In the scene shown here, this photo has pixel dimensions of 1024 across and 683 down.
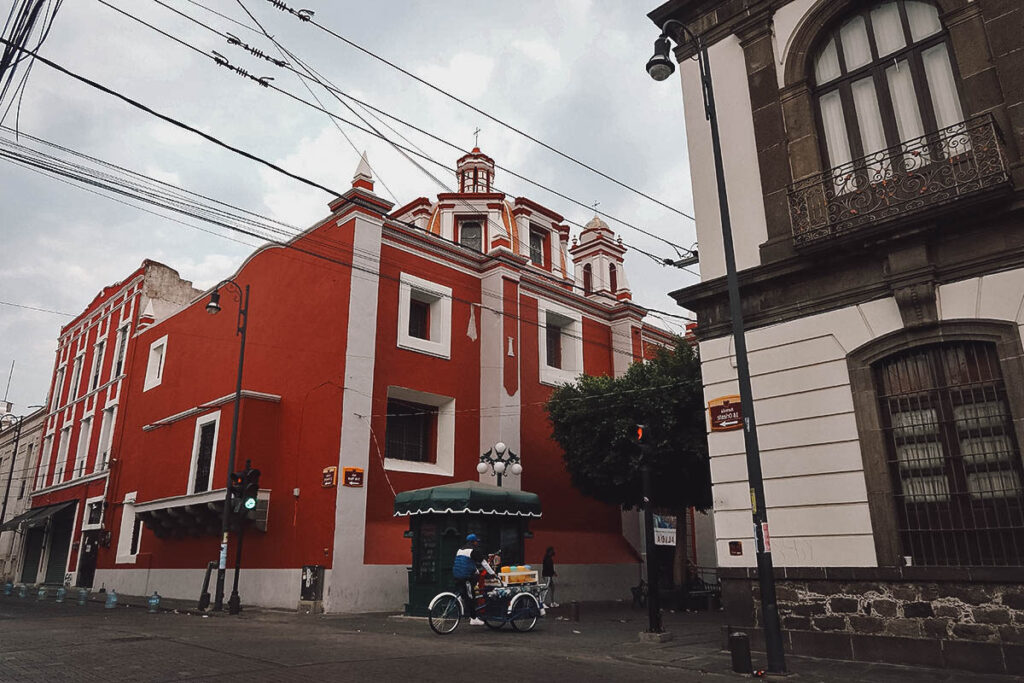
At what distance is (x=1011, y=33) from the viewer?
9.56 m

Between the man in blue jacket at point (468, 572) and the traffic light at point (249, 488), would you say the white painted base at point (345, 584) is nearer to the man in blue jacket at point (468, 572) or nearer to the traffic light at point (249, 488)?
the traffic light at point (249, 488)

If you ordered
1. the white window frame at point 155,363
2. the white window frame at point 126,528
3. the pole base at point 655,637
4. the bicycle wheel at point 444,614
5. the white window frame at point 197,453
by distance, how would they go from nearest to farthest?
the pole base at point 655,637 < the bicycle wheel at point 444,614 < the white window frame at point 197,453 < the white window frame at point 126,528 < the white window frame at point 155,363

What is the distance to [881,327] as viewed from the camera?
990 centimetres

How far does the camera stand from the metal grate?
28.8 ft

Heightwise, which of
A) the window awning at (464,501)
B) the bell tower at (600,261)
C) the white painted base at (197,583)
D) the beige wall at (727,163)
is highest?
the bell tower at (600,261)

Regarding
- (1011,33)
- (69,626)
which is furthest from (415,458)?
(1011,33)

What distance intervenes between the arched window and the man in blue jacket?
937 cm

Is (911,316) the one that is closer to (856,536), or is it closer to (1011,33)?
(856,536)

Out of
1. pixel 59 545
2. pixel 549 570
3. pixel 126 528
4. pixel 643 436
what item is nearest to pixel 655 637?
pixel 643 436

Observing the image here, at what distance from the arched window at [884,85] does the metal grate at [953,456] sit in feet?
9.64

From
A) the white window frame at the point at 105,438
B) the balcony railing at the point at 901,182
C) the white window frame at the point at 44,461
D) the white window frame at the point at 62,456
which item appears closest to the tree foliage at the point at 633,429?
the balcony railing at the point at 901,182

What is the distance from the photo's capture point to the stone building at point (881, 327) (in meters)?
8.91

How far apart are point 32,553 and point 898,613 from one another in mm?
39995

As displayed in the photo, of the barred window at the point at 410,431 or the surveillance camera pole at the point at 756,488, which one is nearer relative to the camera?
the surveillance camera pole at the point at 756,488
